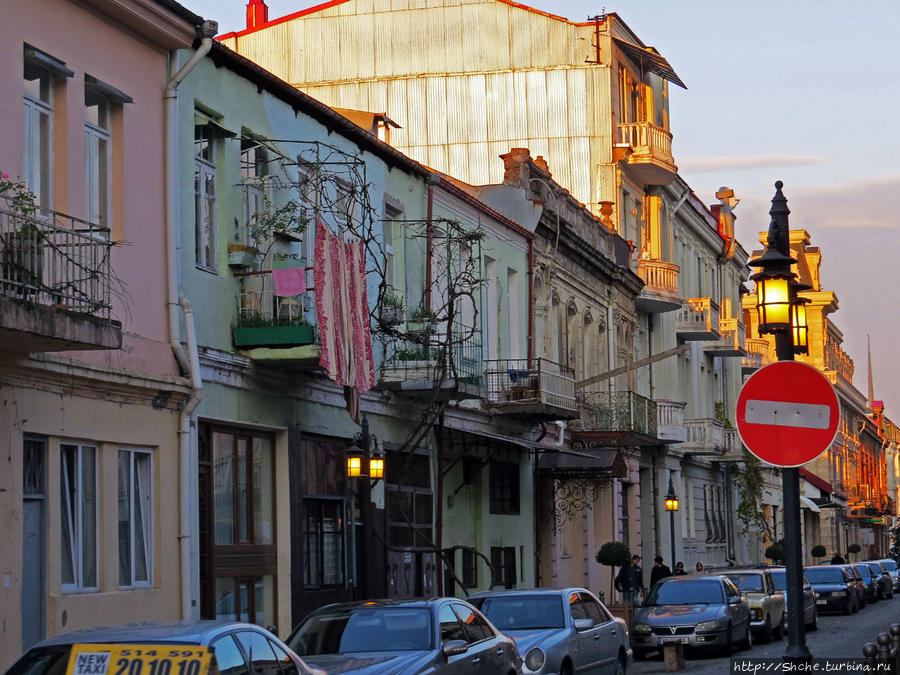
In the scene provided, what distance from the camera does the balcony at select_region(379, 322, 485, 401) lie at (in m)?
25.3

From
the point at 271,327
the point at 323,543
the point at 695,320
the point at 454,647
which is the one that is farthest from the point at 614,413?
the point at 454,647

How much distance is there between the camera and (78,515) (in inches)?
686

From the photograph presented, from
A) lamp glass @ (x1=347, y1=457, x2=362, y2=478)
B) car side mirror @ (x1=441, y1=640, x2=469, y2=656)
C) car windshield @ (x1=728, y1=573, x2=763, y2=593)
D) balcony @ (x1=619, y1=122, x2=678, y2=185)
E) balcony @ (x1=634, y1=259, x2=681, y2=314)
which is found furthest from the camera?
balcony @ (x1=634, y1=259, x2=681, y2=314)

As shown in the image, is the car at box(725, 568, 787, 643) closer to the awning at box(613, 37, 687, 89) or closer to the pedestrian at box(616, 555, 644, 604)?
the pedestrian at box(616, 555, 644, 604)

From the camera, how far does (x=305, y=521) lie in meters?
23.0

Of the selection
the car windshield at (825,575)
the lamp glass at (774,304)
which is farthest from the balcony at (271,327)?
the car windshield at (825,575)

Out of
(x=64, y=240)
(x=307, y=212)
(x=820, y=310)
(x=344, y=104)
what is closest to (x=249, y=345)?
(x=307, y=212)

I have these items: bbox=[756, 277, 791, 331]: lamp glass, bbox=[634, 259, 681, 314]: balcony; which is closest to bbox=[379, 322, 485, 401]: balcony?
bbox=[756, 277, 791, 331]: lamp glass

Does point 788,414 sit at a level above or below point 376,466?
above

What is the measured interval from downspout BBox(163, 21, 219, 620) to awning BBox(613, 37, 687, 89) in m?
24.3

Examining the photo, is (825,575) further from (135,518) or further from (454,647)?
(454,647)

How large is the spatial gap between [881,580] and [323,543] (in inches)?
1337

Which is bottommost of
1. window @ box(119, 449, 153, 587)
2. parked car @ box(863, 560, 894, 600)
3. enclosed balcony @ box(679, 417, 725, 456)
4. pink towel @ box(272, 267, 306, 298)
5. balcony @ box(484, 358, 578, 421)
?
parked car @ box(863, 560, 894, 600)

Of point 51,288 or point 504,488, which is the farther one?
point 504,488
